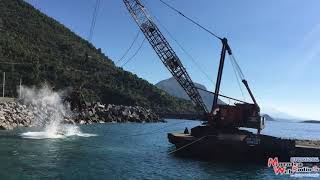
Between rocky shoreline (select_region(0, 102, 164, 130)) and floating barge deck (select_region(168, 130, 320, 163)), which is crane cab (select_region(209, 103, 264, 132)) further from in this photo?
rocky shoreline (select_region(0, 102, 164, 130))

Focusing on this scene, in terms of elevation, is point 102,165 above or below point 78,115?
below

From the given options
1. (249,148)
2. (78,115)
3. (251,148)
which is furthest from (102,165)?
(78,115)

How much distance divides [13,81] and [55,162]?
404 feet

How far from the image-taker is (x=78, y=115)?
429 ft

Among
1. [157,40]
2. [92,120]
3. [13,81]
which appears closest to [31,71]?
[13,81]

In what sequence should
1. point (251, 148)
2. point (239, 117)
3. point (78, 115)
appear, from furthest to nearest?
point (78, 115), point (239, 117), point (251, 148)

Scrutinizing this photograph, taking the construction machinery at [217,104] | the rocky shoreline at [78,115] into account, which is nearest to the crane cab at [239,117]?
the construction machinery at [217,104]

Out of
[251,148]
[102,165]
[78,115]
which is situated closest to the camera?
[102,165]

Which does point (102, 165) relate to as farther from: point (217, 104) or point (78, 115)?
point (78, 115)

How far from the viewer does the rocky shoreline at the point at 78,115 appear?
94875 mm

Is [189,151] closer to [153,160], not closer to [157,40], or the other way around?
[153,160]

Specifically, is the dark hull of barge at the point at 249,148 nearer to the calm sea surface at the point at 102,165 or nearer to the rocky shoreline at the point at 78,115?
the calm sea surface at the point at 102,165

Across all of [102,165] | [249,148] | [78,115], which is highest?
[78,115]

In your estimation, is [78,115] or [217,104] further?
[78,115]
